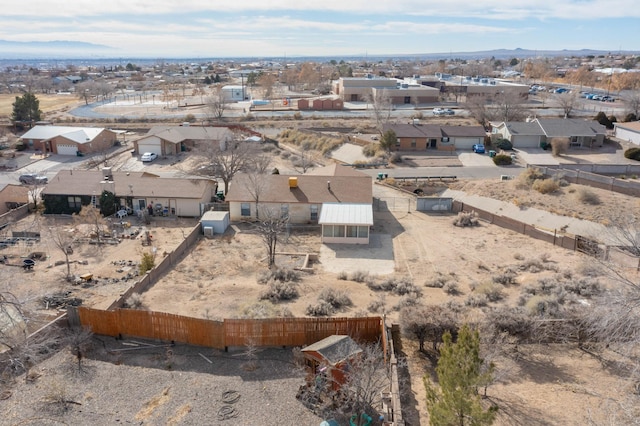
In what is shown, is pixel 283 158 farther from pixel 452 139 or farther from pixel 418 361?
pixel 418 361

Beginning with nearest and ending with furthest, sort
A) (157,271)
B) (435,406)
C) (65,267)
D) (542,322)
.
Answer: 1. (435,406)
2. (542,322)
3. (157,271)
4. (65,267)

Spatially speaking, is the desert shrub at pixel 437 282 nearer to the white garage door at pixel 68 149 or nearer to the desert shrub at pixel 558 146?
the desert shrub at pixel 558 146

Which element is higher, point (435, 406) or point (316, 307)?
point (435, 406)

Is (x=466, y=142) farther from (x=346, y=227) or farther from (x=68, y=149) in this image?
(x=68, y=149)

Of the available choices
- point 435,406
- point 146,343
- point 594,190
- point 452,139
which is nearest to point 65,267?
point 146,343

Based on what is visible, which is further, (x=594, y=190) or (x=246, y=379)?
(x=594, y=190)

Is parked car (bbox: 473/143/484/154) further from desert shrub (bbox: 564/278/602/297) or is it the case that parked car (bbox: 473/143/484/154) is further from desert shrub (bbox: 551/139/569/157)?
desert shrub (bbox: 564/278/602/297)
